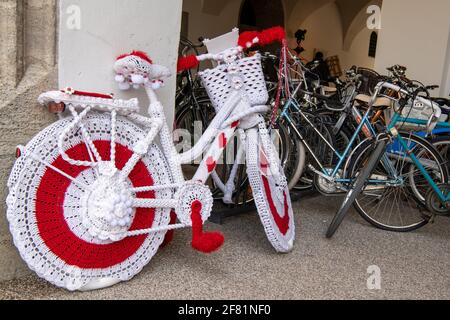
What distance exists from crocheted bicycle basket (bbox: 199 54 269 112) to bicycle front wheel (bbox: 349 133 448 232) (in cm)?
104

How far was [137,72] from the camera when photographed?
2207 millimetres


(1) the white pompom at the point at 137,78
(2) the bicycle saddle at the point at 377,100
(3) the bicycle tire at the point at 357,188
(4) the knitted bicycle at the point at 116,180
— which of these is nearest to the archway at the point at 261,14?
(2) the bicycle saddle at the point at 377,100

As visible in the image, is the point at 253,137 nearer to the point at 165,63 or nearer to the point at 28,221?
the point at 165,63

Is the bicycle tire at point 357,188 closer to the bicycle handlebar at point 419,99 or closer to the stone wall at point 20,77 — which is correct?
the bicycle handlebar at point 419,99

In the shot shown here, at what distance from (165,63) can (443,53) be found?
11.2 feet

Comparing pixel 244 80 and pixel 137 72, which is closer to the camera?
pixel 137 72

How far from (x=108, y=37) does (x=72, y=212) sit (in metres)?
0.86

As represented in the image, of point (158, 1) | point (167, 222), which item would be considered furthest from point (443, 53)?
point (167, 222)

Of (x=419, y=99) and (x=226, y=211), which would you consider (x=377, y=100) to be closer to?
(x=419, y=99)

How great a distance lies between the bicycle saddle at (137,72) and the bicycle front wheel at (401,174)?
163cm

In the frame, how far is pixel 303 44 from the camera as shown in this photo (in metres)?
12.4

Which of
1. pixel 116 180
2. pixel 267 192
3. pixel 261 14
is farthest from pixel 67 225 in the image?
pixel 261 14

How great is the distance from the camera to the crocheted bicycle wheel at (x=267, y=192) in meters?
2.51

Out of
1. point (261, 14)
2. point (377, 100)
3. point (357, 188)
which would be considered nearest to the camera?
point (357, 188)
